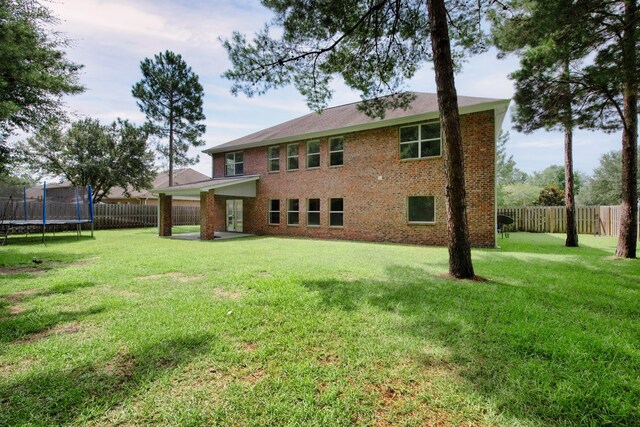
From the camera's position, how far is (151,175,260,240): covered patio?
45.1ft

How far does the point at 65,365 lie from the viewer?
2.58m

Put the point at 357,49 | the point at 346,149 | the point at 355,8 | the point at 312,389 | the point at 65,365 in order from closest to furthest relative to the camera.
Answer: the point at 312,389 < the point at 65,365 < the point at 355,8 < the point at 357,49 < the point at 346,149

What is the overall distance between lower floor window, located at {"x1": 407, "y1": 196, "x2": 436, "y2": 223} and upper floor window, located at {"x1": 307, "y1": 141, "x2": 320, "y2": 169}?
5.37 m

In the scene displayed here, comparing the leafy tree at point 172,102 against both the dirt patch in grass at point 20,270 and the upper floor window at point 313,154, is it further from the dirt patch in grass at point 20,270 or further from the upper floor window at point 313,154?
the dirt patch in grass at point 20,270

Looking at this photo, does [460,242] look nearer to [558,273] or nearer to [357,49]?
[558,273]

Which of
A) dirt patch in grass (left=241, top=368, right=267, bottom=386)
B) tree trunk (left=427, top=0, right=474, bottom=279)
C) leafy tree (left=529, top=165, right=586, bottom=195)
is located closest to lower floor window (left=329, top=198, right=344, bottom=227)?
tree trunk (left=427, top=0, right=474, bottom=279)

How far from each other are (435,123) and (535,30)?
5231mm

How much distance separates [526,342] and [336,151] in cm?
1248

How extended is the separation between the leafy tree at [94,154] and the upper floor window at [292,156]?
13857 millimetres

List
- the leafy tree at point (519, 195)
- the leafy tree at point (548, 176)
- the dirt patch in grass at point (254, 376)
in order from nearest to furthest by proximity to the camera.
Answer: the dirt patch in grass at point (254, 376) → the leafy tree at point (519, 195) → the leafy tree at point (548, 176)

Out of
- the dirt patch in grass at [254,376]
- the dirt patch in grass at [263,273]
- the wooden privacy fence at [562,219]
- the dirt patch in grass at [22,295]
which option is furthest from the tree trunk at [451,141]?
the wooden privacy fence at [562,219]

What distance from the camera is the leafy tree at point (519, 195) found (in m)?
36.9

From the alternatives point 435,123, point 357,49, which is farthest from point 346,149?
point 357,49

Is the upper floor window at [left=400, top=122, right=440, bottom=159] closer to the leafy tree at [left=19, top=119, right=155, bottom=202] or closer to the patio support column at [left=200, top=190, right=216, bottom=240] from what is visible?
the patio support column at [left=200, top=190, right=216, bottom=240]
